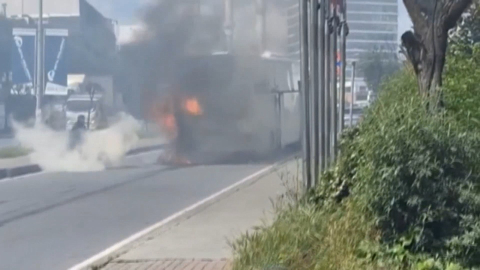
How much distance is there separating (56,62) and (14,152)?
2.43 metres

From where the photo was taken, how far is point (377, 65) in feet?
68.0

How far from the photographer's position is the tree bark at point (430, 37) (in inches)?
357

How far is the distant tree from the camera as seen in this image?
19.5 meters

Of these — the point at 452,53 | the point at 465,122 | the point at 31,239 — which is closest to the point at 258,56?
the point at 452,53

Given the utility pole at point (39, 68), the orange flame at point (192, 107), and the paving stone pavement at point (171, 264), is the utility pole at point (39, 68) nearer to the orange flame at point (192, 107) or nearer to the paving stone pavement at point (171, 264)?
the orange flame at point (192, 107)

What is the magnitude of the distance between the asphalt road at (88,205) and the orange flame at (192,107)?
1.28m

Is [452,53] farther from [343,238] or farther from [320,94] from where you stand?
[343,238]

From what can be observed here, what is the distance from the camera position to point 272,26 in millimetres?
21703

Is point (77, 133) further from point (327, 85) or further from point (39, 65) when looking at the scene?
point (327, 85)

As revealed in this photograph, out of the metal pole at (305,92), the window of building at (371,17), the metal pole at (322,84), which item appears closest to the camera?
the metal pole at (305,92)

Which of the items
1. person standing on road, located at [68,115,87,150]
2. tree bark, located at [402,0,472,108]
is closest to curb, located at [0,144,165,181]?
person standing on road, located at [68,115,87,150]

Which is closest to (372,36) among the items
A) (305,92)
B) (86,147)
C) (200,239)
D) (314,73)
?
(314,73)

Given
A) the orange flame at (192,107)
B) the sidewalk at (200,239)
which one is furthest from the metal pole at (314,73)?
the orange flame at (192,107)

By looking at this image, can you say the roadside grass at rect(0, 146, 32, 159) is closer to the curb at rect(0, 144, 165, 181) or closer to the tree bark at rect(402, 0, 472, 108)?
the curb at rect(0, 144, 165, 181)
